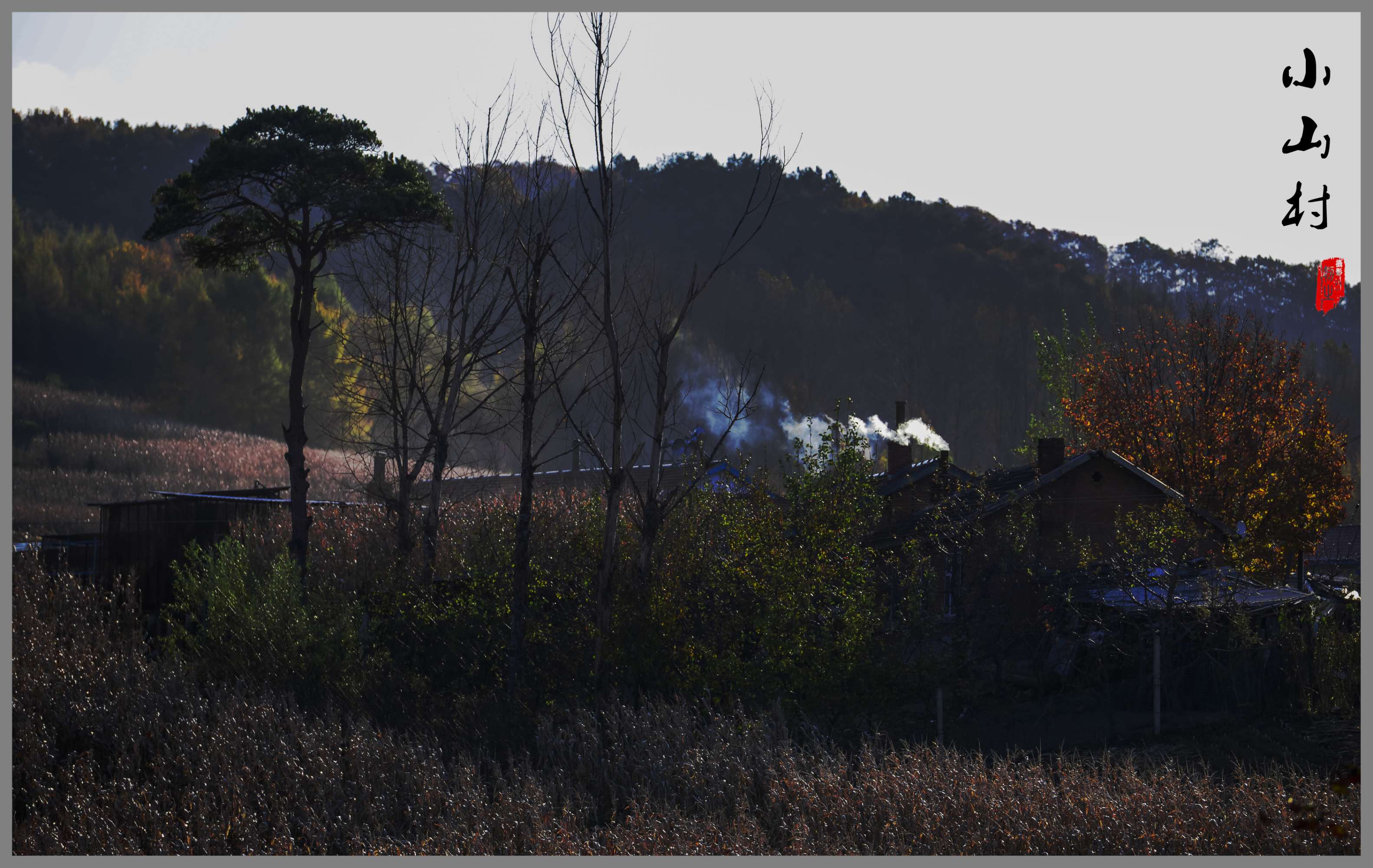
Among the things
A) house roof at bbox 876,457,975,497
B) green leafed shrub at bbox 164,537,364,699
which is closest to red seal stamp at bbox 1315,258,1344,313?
house roof at bbox 876,457,975,497

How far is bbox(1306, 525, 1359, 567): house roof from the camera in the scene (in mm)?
37750

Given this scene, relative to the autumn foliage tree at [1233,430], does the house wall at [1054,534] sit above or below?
below

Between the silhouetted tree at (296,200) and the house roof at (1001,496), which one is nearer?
the silhouetted tree at (296,200)

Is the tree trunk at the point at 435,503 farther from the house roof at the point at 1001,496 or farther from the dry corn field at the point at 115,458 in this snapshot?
the dry corn field at the point at 115,458

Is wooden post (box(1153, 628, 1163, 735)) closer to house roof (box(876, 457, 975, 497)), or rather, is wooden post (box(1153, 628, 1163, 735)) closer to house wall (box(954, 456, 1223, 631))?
house wall (box(954, 456, 1223, 631))

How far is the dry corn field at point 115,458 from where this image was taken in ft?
161

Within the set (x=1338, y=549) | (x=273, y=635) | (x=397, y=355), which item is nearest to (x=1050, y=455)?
(x=397, y=355)

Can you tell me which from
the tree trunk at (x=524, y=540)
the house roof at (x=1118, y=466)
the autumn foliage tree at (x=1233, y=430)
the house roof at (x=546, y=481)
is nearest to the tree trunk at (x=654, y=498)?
the tree trunk at (x=524, y=540)

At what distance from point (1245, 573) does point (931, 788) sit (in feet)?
48.5

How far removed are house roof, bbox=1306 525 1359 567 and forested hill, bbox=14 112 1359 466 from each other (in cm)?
Answer: 3067

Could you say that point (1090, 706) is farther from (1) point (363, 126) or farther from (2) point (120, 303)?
(2) point (120, 303)

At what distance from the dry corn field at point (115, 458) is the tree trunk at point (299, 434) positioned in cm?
2602

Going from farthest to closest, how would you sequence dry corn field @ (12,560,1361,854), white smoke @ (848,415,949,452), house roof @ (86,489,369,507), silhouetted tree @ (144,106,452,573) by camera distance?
white smoke @ (848,415,949,452), house roof @ (86,489,369,507), silhouetted tree @ (144,106,452,573), dry corn field @ (12,560,1361,854)

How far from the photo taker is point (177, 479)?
5369cm
